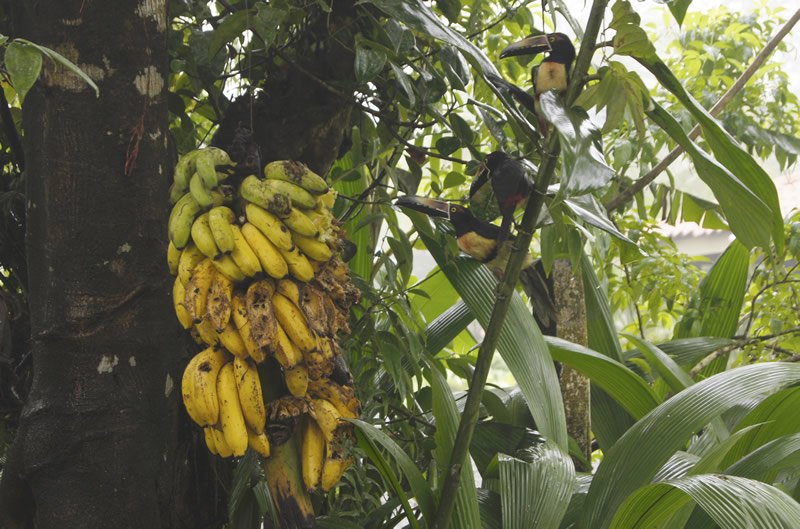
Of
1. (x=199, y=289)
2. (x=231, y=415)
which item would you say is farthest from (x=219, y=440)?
(x=199, y=289)

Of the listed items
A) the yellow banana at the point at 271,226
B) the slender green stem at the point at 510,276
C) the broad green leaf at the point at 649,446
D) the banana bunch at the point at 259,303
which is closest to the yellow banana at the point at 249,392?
the banana bunch at the point at 259,303

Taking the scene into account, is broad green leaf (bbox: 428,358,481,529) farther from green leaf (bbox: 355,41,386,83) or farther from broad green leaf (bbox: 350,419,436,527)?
green leaf (bbox: 355,41,386,83)

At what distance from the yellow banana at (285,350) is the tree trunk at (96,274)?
0.57 feet

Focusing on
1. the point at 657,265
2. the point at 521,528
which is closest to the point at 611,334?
the point at 657,265

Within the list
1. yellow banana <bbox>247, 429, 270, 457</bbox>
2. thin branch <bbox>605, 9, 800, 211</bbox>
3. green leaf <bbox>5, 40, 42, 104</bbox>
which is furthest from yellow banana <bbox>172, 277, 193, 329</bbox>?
thin branch <bbox>605, 9, 800, 211</bbox>

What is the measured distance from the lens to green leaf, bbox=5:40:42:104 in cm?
53

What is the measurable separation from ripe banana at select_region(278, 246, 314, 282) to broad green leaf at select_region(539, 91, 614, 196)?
23 cm

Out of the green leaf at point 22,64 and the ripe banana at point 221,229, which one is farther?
the ripe banana at point 221,229

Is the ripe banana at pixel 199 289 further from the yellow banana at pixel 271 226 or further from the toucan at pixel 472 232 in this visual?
the toucan at pixel 472 232

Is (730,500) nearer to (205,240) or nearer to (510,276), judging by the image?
(510,276)

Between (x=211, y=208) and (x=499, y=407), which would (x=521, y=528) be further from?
(x=211, y=208)

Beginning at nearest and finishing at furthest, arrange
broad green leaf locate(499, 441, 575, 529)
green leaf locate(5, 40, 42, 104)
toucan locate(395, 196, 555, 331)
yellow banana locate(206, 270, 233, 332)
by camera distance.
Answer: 1. green leaf locate(5, 40, 42, 104)
2. yellow banana locate(206, 270, 233, 332)
3. toucan locate(395, 196, 555, 331)
4. broad green leaf locate(499, 441, 575, 529)

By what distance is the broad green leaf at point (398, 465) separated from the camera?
75cm

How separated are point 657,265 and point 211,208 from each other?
123 centimetres
